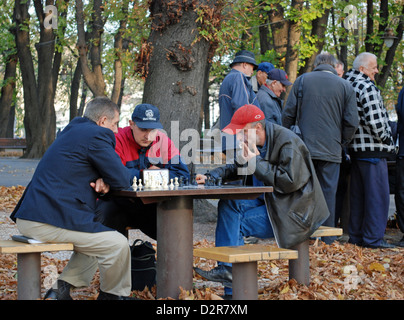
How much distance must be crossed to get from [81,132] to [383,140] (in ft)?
14.0

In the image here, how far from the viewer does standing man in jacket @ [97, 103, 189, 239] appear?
5410 mm

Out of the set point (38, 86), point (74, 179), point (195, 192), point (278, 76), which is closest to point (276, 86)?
point (278, 76)

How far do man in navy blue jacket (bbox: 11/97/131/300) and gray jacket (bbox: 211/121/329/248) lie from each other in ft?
3.89

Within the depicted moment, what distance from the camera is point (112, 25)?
26750mm

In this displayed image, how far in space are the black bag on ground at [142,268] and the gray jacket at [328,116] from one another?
2.69 meters

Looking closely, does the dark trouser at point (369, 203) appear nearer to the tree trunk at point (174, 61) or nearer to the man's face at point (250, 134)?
the tree trunk at point (174, 61)

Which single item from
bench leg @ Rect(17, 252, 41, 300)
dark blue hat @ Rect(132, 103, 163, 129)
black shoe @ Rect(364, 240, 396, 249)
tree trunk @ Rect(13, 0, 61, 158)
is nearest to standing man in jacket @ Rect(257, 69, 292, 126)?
black shoe @ Rect(364, 240, 396, 249)

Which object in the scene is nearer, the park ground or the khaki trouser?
the khaki trouser

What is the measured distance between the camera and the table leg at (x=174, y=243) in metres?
4.63

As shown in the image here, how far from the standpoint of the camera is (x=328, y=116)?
7316 millimetres

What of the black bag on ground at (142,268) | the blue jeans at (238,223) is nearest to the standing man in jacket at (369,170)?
the blue jeans at (238,223)

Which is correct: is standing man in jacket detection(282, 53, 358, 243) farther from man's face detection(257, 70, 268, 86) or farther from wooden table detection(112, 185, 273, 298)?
wooden table detection(112, 185, 273, 298)

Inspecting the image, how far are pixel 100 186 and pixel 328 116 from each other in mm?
3576
